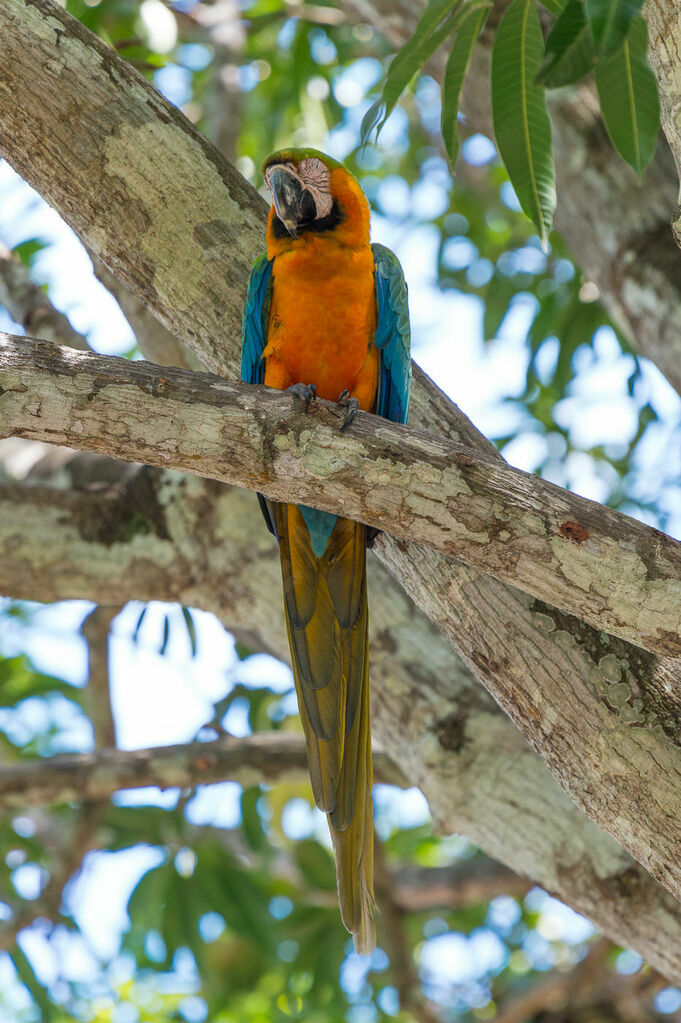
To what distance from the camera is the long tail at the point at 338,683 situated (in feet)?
7.18

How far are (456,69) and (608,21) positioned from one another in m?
0.94

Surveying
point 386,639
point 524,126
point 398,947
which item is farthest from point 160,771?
point 524,126

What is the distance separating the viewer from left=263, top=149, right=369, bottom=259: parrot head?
245cm

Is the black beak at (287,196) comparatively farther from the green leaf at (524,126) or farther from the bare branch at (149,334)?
the bare branch at (149,334)

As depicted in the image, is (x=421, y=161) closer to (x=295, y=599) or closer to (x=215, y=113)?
(x=215, y=113)

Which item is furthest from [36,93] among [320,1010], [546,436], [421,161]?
[421,161]

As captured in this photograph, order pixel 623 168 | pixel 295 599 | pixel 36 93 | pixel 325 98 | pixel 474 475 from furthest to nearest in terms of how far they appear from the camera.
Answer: pixel 325 98 → pixel 623 168 → pixel 295 599 → pixel 36 93 → pixel 474 475

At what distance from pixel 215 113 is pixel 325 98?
63cm

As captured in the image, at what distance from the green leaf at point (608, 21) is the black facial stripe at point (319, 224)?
1.30 meters

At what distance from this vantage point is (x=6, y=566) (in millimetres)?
3037

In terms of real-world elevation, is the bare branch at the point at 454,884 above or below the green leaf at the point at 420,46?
below

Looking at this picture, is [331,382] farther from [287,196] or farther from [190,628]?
[190,628]

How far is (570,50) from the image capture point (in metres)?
1.30

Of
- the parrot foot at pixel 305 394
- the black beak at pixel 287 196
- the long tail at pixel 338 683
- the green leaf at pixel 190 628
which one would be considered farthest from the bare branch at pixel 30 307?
the parrot foot at pixel 305 394
